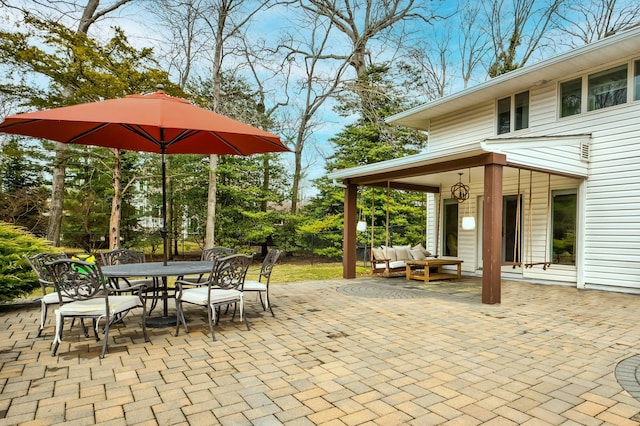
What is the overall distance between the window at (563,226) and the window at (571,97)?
1706mm

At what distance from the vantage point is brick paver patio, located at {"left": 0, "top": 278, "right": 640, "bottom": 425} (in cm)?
231

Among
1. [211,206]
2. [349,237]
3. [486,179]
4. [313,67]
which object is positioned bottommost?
[349,237]

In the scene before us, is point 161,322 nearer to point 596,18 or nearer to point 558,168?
point 558,168

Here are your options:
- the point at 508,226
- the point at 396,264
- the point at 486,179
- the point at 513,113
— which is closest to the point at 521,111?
the point at 513,113

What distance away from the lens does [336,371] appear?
9.87 feet

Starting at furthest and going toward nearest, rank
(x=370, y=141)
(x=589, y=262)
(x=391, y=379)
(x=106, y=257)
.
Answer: (x=370, y=141) < (x=589, y=262) < (x=106, y=257) < (x=391, y=379)

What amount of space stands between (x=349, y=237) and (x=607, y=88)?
606 centimetres

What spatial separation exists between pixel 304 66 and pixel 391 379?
15.8 meters

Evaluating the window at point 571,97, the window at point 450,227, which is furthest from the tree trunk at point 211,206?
the window at point 571,97

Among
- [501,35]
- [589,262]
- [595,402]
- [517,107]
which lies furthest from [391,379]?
[501,35]

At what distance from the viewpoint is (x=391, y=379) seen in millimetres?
2855

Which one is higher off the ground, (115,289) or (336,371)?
(115,289)

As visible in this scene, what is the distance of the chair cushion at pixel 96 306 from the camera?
3352mm

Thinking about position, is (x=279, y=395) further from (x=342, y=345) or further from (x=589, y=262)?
(x=589, y=262)
